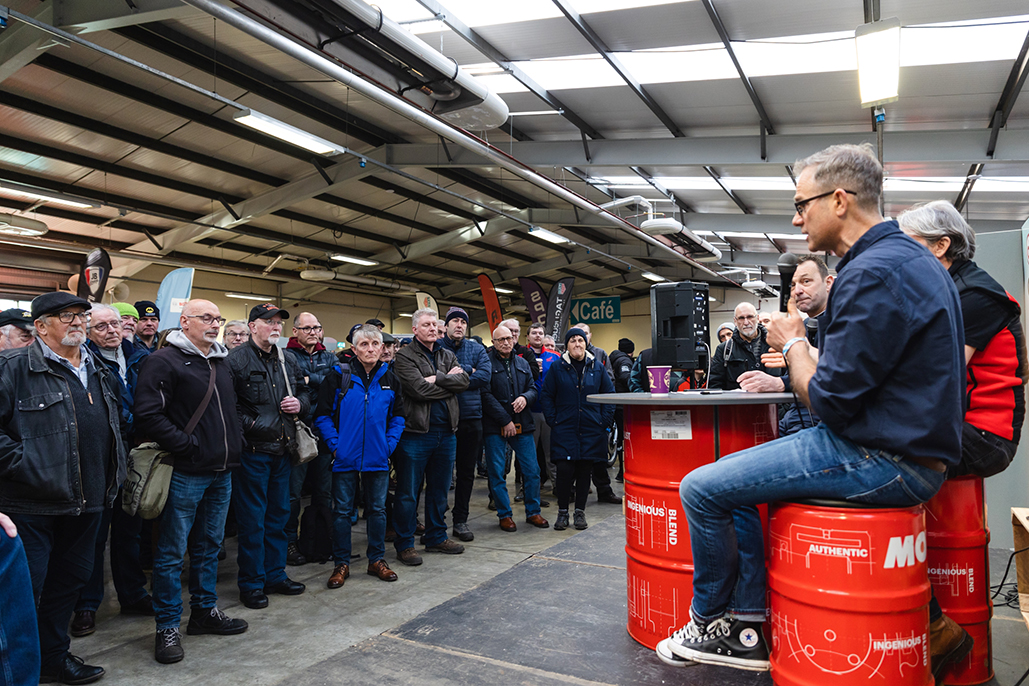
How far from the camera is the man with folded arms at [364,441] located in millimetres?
4004

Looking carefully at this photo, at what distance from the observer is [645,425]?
8.78 feet

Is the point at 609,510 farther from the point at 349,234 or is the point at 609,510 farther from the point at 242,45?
the point at 349,234

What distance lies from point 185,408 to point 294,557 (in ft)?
6.03

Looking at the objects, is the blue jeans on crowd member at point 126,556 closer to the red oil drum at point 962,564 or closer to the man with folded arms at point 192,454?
the man with folded arms at point 192,454

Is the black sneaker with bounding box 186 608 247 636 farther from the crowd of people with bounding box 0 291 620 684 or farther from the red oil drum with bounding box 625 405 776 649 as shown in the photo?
the red oil drum with bounding box 625 405 776 649

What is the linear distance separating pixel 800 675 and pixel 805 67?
5974 mm

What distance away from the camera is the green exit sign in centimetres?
1917

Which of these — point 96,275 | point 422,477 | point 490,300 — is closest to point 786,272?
point 422,477

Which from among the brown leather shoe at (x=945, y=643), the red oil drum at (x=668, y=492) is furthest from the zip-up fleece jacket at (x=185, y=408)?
the brown leather shoe at (x=945, y=643)

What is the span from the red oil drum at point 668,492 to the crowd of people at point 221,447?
6.41ft

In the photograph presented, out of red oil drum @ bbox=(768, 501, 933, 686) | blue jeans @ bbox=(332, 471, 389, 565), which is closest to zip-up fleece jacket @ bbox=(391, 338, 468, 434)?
blue jeans @ bbox=(332, 471, 389, 565)

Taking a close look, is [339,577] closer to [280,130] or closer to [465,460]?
[465,460]

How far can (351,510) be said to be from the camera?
13.3 feet

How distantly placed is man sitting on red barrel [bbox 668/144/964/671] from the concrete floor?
0.49 metres
